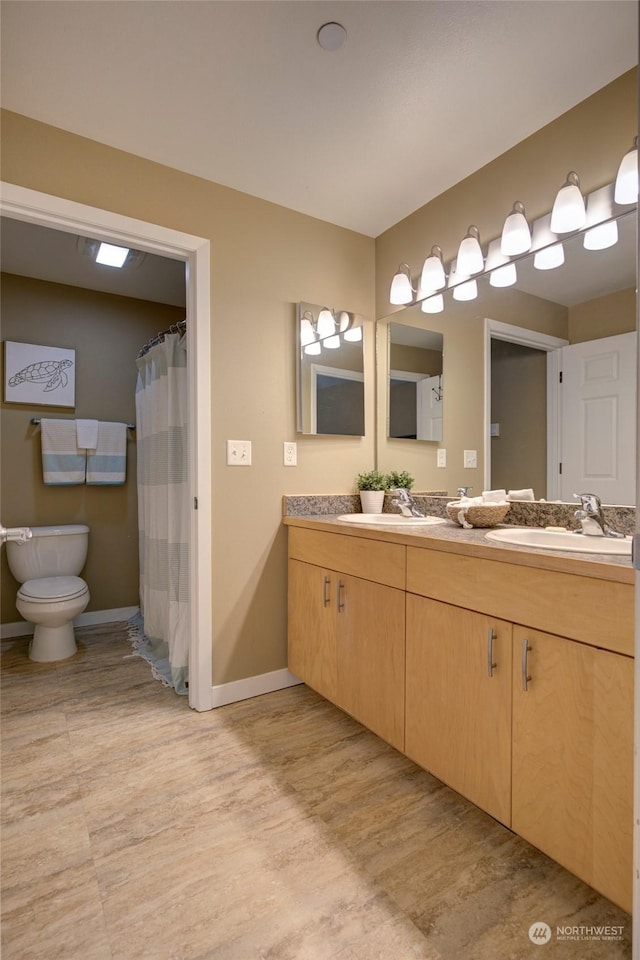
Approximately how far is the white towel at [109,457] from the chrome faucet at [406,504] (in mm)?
1969

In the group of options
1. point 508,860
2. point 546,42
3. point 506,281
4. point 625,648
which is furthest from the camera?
point 506,281

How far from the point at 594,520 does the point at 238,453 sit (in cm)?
142

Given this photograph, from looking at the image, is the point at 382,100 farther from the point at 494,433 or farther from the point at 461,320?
the point at 494,433

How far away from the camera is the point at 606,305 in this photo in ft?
5.26

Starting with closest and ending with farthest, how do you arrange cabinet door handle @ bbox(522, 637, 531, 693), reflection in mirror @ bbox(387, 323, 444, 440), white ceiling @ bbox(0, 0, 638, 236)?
cabinet door handle @ bbox(522, 637, 531, 693) → white ceiling @ bbox(0, 0, 638, 236) → reflection in mirror @ bbox(387, 323, 444, 440)

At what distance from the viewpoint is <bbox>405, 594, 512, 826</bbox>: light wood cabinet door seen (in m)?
1.25

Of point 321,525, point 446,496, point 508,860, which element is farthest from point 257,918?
point 446,496

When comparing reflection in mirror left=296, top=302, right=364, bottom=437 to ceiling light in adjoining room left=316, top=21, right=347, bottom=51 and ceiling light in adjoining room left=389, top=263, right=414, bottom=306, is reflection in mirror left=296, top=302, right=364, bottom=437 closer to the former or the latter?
ceiling light in adjoining room left=389, top=263, right=414, bottom=306

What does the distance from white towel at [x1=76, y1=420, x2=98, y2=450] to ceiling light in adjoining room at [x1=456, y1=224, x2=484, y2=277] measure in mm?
2422

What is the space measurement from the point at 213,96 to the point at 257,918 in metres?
2.38

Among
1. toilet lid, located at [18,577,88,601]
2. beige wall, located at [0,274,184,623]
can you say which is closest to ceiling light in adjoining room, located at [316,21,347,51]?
beige wall, located at [0,274,184,623]

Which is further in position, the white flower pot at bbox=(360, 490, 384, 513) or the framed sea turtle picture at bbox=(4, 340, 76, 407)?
the framed sea turtle picture at bbox=(4, 340, 76, 407)

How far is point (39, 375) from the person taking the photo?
10.1 ft

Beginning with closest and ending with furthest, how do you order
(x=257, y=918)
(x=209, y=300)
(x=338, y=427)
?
(x=257, y=918) < (x=209, y=300) < (x=338, y=427)
